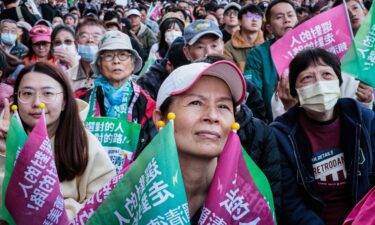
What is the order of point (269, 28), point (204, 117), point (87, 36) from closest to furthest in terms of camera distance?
point (204, 117), point (269, 28), point (87, 36)

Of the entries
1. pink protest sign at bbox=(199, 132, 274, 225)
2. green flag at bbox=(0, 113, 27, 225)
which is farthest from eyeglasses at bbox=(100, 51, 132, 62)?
pink protest sign at bbox=(199, 132, 274, 225)

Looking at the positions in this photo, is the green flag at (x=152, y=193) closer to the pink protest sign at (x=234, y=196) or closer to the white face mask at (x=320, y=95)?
the pink protest sign at (x=234, y=196)

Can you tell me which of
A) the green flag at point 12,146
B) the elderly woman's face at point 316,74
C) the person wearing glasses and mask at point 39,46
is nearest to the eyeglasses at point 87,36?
the person wearing glasses and mask at point 39,46

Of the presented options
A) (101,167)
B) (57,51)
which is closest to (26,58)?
(57,51)

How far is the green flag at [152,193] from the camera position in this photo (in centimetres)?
206

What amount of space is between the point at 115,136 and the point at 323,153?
5.05 feet

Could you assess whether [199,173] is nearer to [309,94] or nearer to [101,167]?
[101,167]

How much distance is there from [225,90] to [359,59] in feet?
6.88

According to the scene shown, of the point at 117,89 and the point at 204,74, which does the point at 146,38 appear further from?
the point at 204,74

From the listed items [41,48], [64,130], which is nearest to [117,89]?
[64,130]

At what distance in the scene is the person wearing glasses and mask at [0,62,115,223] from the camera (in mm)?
3250

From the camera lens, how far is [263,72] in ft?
16.7

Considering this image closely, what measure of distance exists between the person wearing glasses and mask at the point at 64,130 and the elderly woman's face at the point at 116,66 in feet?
4.13

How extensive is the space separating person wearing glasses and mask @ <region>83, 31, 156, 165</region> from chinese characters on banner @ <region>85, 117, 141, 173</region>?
0.20 meters
